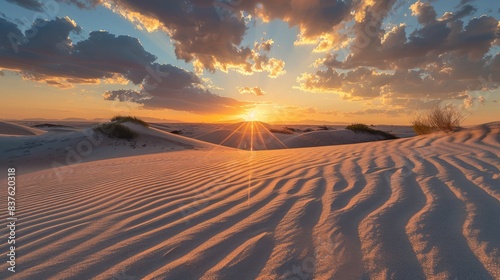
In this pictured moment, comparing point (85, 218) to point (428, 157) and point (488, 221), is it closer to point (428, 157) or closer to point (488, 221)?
point (488, 221)

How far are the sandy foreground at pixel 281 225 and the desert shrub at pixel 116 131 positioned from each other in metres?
6.98

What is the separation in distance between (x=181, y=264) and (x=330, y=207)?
1.34 metres

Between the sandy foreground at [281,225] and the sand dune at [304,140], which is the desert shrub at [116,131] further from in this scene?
the sandy foreground at [281,225]

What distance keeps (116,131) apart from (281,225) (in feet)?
34.1

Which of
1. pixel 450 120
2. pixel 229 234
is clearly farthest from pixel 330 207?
pixel 450 120

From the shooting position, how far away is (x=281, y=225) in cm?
214

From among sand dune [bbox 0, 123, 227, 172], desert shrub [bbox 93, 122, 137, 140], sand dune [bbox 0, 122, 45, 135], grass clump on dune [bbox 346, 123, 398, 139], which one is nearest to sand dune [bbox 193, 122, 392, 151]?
grass clump on dune [bbox 346, 123, 398, 139]

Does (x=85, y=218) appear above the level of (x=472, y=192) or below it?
below

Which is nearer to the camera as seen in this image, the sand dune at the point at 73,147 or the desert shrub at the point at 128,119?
the sand dune at the point at 73,147

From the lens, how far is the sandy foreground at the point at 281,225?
63.0 inches

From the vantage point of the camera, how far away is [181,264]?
65.9 inches

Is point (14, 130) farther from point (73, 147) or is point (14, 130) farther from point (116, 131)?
point (73, 147)

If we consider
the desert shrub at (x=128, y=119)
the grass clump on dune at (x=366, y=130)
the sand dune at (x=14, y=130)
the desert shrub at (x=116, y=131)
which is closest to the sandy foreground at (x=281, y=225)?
the desert shrub at (x=116, y=131)

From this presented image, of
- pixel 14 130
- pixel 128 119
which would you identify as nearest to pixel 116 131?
pixel 128 119
